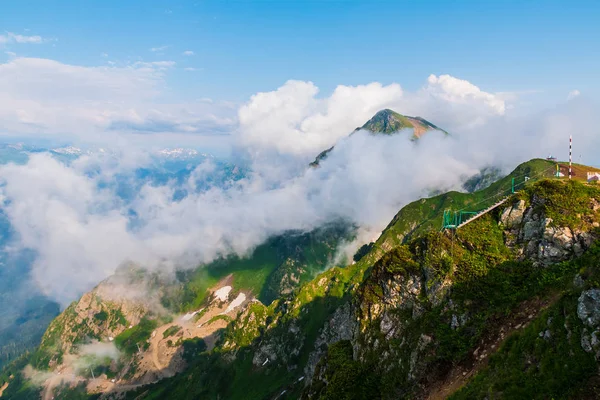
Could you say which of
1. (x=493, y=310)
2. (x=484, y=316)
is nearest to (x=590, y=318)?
(x=493, y=310)

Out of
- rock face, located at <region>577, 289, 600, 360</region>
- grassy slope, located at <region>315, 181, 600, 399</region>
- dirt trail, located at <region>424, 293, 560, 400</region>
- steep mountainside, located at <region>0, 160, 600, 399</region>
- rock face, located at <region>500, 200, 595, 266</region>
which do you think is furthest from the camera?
rock face, located at <region>500, 200, 595, 266</region>

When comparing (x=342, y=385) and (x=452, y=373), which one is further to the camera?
(x=342, y=385)

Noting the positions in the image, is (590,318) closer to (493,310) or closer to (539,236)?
(493,310)

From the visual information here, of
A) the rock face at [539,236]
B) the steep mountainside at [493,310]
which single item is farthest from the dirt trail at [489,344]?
the rock face at [539,236]

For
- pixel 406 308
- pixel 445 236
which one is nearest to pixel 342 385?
pixel 406 308

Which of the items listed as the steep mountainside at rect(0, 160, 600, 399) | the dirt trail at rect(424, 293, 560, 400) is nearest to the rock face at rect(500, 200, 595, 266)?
the steep mountainside at rect(0, 160, 600, 399)

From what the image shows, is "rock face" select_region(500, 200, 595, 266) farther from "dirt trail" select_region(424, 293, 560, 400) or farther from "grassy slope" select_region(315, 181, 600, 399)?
"dirt trail" select_region(424, 293, 560, 400)

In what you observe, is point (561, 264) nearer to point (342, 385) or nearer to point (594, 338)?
point (594, 338)
